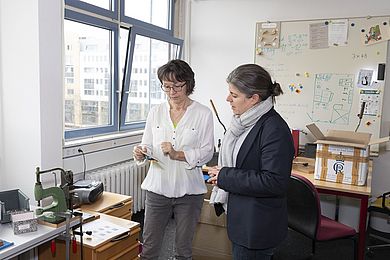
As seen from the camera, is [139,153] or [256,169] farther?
[139,153]

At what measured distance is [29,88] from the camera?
2311 millimetres

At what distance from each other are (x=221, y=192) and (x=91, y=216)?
0.93 m

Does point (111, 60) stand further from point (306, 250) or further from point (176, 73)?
point (306, 250)

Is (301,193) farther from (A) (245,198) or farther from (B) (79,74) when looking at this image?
(B) (79,74)

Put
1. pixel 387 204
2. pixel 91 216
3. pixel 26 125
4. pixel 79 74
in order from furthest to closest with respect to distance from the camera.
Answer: pixel 387 204
pixel 79 74
pixel 26 125
pixel 91 216

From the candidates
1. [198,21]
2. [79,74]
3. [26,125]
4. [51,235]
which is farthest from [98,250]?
[198,21]

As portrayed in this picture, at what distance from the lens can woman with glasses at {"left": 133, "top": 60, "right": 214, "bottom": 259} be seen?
79.7 inches

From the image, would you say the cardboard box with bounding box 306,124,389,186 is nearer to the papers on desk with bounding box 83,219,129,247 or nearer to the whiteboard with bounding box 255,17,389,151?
the whiteboard with bounding box 255,17,389,151

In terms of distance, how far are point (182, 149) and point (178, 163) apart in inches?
3.4

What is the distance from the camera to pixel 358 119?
3732 millimetres

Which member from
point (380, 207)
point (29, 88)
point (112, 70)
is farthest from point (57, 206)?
point (380, 207)

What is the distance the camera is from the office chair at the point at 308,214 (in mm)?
2459

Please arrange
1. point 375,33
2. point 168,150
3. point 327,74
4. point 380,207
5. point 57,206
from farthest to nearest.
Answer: point 327,74, point 375,33, point 380,207, point 168,150, point 57,206

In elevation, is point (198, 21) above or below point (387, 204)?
above
